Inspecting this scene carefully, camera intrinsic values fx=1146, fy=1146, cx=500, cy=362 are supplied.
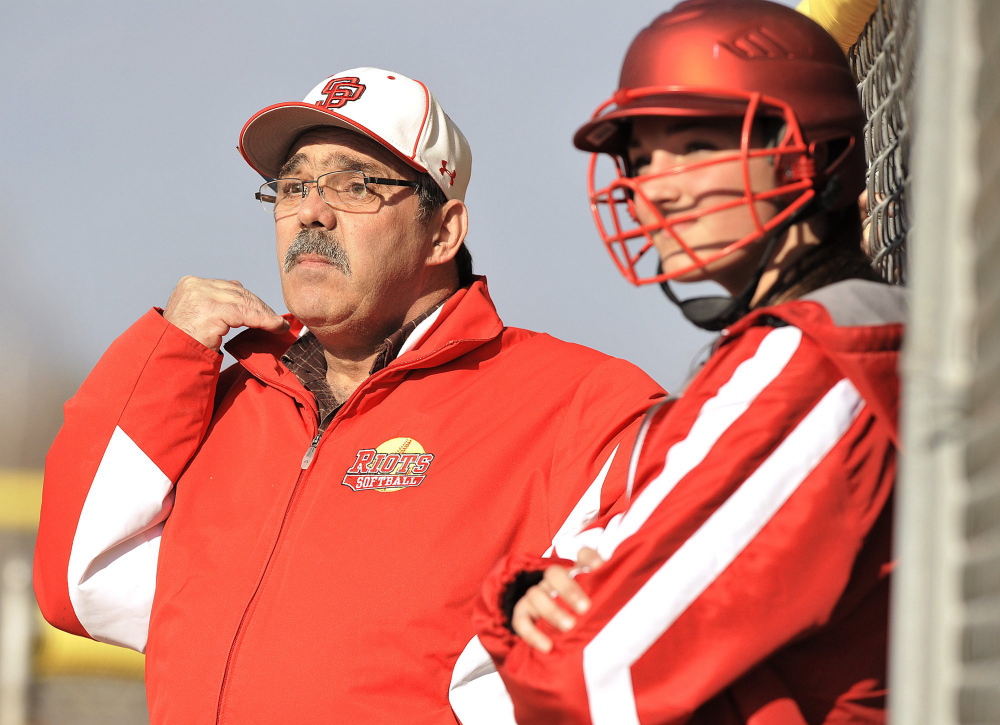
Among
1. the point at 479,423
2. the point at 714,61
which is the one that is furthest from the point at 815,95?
the point at 479,423

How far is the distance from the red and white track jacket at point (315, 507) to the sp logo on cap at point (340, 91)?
0.66m

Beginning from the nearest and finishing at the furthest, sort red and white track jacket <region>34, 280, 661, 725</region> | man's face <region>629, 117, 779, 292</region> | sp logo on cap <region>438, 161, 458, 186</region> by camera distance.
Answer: man's face <region>629, 117, 779, 292</region> → red and white track jacket <region>34, 280, 661, 725</region> → sp logo on cap <region>438, 161, 458, 186</region>

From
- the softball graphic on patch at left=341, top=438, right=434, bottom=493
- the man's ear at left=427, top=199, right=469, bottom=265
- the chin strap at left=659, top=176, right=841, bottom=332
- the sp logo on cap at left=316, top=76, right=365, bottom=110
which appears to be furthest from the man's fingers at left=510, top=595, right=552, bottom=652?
the sp logo on cap at left=316, top=76, right=365, bottom=110

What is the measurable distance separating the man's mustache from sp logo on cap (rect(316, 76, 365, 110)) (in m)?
0.37

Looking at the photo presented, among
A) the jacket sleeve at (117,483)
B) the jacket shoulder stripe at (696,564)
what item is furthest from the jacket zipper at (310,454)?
the jacket shoulder stripe at (696,564)

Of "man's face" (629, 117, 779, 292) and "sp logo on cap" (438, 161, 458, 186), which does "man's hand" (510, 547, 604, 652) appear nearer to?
"man's face" (629, 117, 779, 292)

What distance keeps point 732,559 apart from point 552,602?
0.27m

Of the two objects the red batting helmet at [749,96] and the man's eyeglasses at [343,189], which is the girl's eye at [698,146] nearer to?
the red batting helmet at [749,96]

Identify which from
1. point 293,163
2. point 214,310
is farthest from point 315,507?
point 293,163

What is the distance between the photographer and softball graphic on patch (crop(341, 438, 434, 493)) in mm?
2773

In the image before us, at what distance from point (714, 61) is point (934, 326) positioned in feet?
2.54

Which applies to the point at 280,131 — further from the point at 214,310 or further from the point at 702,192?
the point at 702,192

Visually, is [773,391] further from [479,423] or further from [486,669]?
[479,423]

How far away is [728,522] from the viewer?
1.54 meters
